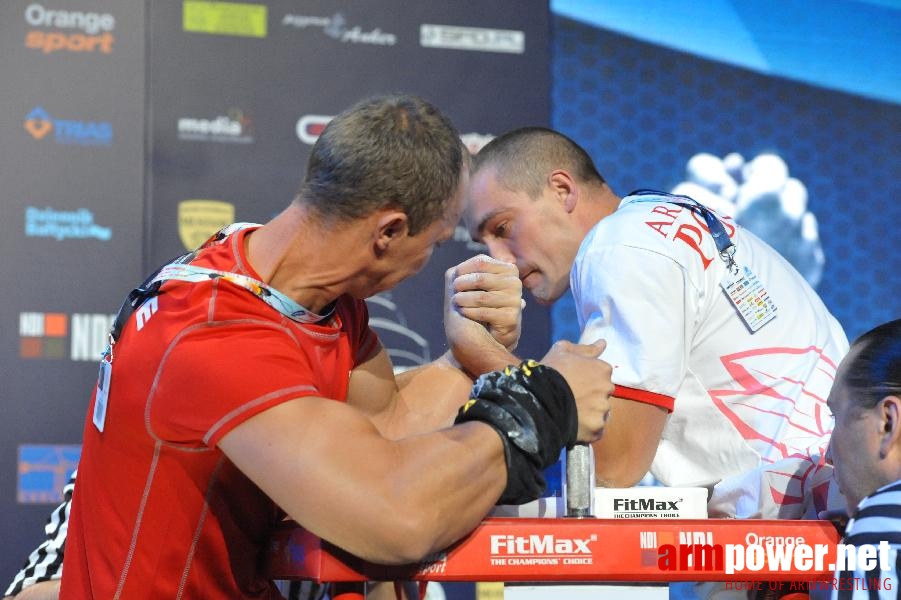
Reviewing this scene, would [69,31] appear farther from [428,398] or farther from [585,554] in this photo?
[585,554]

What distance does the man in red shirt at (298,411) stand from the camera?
48.0 inches

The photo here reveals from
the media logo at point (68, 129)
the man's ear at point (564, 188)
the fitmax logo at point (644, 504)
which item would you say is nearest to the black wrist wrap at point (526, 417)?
the fitmax logo at point (644, 504)

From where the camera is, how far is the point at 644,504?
1.44m

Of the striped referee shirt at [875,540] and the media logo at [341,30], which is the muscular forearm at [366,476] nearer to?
the striped referee shirt at [875,540]

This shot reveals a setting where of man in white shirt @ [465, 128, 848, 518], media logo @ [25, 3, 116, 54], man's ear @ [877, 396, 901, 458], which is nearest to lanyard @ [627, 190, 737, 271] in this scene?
man in white shirt @ [465, 128, 848, 518]

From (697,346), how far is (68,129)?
7.85 feet

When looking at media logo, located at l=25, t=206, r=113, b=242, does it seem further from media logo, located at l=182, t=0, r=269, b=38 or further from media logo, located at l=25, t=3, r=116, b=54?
media logo, located at l=182, t=0, r=269, b=38

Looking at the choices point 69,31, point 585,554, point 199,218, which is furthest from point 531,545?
point 69,31

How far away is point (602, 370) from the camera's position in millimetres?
1470

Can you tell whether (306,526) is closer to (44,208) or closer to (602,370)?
(602,370)

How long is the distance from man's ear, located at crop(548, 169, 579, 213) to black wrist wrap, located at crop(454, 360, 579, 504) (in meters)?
1.34

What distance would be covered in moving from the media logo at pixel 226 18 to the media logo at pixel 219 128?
0.29 m

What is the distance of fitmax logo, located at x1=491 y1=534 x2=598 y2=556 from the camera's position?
4.12 ft

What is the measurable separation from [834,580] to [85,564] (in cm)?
102
